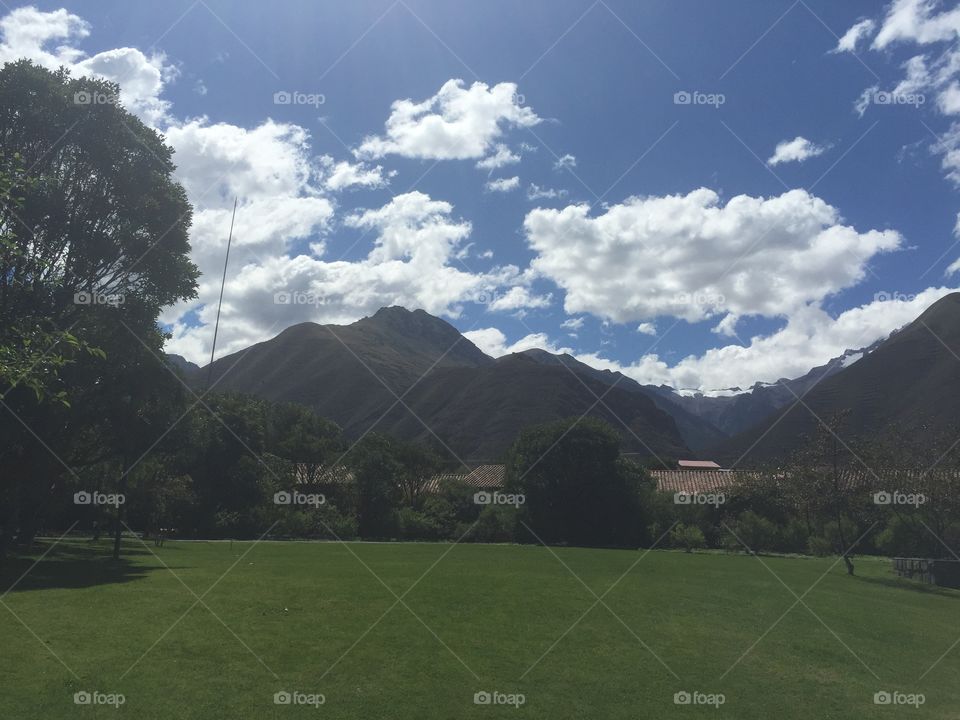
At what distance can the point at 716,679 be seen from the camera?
11.2 m

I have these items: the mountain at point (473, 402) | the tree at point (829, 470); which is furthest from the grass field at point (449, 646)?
the mountain at point (473, 402)

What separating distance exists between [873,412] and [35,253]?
126195mm

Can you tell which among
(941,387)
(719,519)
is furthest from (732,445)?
(719,519)

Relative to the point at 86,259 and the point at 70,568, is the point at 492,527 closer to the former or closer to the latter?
the point at 70,568

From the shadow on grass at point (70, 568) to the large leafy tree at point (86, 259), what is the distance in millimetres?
1830

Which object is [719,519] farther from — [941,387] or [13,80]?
[941,387]

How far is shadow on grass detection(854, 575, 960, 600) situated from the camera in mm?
25156
